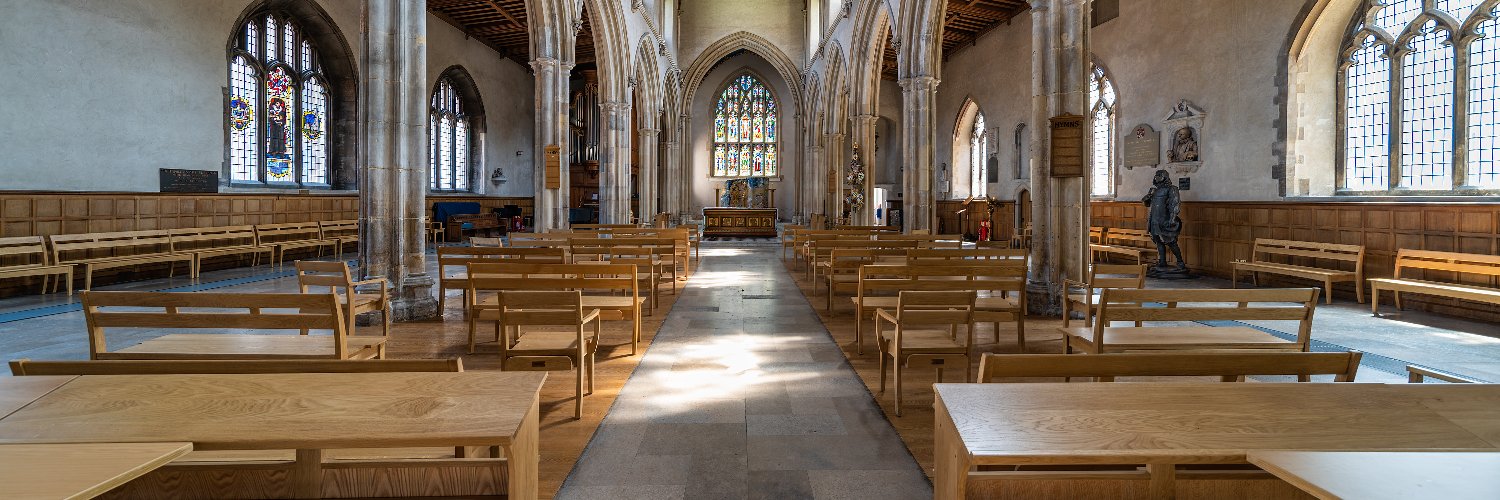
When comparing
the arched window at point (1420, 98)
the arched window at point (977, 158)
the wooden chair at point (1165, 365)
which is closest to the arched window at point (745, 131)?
the arched window at point (977, 158)

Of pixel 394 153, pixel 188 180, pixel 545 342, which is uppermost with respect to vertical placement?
pixel 188 180

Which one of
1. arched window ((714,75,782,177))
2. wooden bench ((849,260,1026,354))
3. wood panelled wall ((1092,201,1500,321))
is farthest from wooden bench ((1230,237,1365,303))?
arched window ((714,75,782,177))

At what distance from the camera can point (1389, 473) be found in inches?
56.1

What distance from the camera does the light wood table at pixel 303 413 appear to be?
5.37ft

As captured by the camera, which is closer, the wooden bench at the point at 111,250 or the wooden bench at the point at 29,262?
the wooden bench at the point at 29,262

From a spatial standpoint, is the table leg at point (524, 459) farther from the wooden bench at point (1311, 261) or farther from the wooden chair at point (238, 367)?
the wooden bench at point (1311, 261)

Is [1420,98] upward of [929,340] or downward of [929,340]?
upward

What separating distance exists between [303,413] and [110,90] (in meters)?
12.8

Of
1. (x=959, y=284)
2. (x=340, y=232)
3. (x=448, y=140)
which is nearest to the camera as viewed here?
(x=959, y=284)

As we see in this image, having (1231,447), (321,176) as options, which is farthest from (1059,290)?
(321,176)

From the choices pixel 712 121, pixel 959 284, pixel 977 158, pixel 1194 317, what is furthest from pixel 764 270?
pixel 712 121

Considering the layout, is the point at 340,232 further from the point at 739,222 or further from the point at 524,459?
the point at 524,459

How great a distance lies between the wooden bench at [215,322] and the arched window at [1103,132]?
1602cm

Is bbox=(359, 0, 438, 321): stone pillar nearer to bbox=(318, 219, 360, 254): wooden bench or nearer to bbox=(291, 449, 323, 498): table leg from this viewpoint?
bbox=(291, 449, 323, 498): table leg
